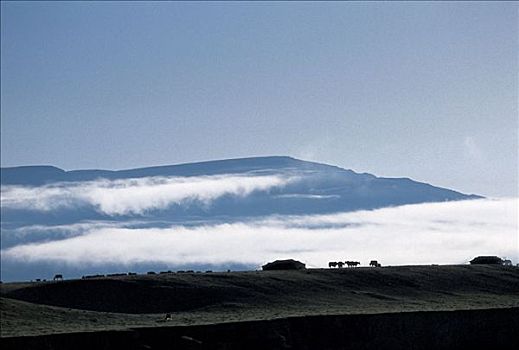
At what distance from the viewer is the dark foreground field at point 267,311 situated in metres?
61.7

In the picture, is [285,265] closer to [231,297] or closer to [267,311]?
[231,297]

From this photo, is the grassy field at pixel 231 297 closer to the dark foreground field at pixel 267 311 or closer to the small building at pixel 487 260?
the dark foreground field at pixel 267 311

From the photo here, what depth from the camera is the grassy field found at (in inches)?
2633

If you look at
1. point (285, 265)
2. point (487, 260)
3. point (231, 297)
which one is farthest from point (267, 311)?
point (487, 260)

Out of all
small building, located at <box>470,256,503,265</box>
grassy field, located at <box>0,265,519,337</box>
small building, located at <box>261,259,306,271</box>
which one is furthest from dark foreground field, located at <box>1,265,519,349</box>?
small building, located at <box>470,256,503,265</box>

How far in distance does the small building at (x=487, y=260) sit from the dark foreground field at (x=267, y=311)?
17120 millimetres

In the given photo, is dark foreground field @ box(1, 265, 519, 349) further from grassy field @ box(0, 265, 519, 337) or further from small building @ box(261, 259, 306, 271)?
small building @ box(261, 259, 306, 271)

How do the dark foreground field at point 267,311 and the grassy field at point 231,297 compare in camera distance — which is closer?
the dark foreground field at point 267,311

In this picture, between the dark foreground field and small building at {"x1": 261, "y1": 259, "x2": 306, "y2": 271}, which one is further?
small building at {"x1": 261, "y1": 259, "x2": 306, "y2": 271}

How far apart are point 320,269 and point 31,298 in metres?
27.2

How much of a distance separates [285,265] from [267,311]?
79.2 feet

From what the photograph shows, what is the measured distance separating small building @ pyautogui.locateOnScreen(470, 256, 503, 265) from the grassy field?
16.2m

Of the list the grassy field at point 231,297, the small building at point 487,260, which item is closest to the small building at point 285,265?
the grassy field at point 231,297

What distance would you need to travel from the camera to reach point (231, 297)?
255ft
